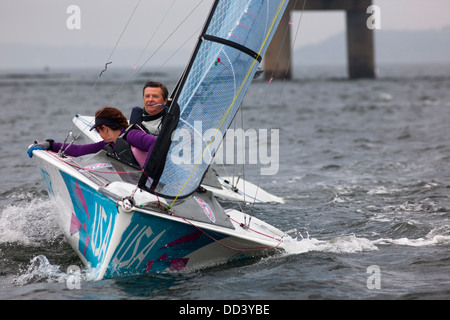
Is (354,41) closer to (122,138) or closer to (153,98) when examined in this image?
(153,98)

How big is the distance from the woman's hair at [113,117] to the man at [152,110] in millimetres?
95

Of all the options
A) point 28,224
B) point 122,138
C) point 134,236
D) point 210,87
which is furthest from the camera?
point 28,224

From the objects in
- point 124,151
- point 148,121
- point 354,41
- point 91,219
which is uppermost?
point 354,41

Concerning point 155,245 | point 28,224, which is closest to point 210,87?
point 155,245

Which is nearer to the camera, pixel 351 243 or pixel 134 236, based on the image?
pixel 134 236

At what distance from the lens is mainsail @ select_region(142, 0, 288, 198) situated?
15.2ft

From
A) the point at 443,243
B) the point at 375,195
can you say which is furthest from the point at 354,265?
the point at 375,195

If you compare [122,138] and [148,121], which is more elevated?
[148,121]

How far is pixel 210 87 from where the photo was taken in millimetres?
4707

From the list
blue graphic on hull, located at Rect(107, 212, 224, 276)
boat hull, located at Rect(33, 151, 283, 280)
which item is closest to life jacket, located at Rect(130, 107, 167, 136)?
boat hull, located at Rect(33, 151, 283, 280)

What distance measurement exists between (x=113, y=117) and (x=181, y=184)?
919mm

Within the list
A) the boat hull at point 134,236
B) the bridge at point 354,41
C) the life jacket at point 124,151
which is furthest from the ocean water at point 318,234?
the bridge at point 354,41

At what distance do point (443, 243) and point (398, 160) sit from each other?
577 centimetres
